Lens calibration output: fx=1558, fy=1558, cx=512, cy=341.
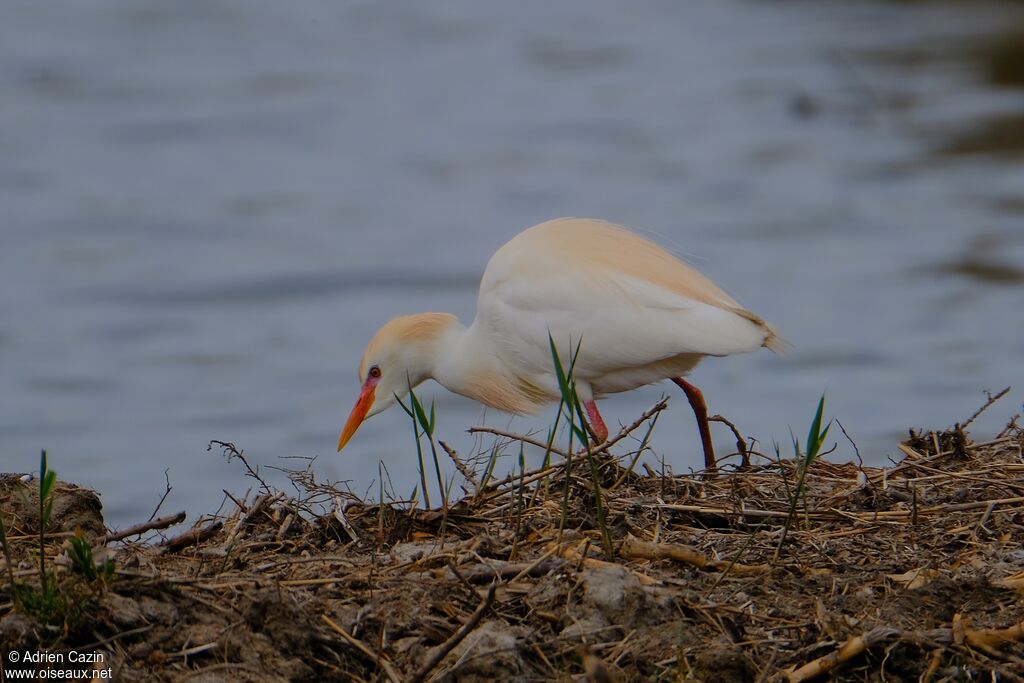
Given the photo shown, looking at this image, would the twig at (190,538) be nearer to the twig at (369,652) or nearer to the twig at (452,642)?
the twig at (369,652)

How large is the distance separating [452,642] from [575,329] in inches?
114

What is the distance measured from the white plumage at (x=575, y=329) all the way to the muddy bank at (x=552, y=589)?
163 cm

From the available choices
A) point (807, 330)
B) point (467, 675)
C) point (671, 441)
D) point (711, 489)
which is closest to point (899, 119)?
point (807, 330)

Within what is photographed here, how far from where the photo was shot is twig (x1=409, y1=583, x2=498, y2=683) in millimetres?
3639

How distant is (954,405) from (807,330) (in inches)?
87.9

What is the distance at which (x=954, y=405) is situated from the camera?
11.9 meters

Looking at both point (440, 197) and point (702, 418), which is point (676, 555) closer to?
point (702, 418)

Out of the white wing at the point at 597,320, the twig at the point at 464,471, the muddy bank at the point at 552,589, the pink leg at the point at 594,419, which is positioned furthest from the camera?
the pink leg at the point at 594,419

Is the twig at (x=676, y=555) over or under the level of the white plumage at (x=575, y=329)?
under

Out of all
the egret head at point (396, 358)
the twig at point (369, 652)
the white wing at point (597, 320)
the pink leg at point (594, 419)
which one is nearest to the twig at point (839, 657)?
the twig at point (369, 652)

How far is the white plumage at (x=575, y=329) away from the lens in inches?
248

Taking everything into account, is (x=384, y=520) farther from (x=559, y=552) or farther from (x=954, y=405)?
(x=954, y=405)

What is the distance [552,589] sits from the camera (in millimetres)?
3969

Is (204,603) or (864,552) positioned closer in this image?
(204,603)
